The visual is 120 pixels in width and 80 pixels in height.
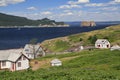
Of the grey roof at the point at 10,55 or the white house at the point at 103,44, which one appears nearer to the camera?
the grey roof at the point at 10,55

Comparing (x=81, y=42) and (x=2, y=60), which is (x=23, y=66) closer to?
(x=2, y=60)

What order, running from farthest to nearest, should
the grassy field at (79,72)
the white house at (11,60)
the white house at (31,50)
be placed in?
1. the white house at (31,50)
2. the white house at (11,60)
3. the grassy field at (79,72)

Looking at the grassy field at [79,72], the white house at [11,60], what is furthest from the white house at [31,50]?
the white house at [11,60]

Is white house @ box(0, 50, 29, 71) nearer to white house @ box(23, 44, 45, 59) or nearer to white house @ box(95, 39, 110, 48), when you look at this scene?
white house @ box(23, 44, 45, 59)

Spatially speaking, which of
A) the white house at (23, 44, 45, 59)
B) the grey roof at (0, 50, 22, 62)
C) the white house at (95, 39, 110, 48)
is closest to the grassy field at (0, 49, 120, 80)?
the grey roof at (0, 50, 22, 62)

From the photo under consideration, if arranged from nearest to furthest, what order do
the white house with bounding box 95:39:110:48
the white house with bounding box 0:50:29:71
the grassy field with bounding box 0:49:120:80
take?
1. the grassy field with bounding box 0:49:120:80
2. the white house with bounding box 0:50:29:71
3. the white house with bounding box 95:39:110:48

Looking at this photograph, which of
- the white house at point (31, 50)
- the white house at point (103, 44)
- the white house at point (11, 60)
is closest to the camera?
the white house at point (11, 60)

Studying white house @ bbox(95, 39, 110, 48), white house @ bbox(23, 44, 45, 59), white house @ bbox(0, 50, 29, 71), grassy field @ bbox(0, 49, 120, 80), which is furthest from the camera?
white house @ bbox(95, 39, 110, 48)

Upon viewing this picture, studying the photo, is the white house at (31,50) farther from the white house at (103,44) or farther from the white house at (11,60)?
the white house at (11,60)

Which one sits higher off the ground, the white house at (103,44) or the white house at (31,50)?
the white house at (103,44)

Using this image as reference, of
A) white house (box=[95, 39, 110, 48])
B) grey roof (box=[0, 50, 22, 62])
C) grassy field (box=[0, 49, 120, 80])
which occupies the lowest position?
grassy field (box=[0, 49, 120, 80])

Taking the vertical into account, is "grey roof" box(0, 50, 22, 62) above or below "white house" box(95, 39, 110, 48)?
below

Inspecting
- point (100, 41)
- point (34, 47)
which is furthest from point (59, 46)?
point (34, 47)

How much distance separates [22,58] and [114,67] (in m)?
26.9
